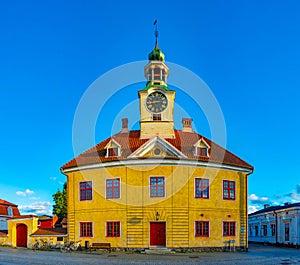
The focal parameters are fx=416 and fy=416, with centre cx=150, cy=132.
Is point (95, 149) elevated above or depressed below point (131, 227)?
above

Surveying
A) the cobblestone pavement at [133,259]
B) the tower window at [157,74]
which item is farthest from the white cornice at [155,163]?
the tower window at [157,74]

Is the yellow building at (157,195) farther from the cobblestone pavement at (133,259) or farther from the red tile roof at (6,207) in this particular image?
the red tile roof at (6,207)

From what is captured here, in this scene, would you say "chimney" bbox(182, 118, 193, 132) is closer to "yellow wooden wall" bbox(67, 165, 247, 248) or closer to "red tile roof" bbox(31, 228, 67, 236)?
"yellow wooden wall" bbox(67, 165, 247, 248)

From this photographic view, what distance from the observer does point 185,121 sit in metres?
38.6

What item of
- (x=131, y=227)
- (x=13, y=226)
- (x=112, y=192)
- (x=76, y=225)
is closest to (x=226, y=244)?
(x=131, y=227)

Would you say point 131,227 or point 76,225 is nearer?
point 131,227

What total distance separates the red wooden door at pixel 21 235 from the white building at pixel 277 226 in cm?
2438

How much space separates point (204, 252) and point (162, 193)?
518 cm

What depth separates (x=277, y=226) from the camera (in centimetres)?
4303

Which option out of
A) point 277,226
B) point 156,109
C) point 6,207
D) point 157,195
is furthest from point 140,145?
point 6,207

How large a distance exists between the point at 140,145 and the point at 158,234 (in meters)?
7.00

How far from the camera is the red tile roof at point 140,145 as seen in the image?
3195 centimetres

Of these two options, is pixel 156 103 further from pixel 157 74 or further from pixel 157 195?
pixel 157 195

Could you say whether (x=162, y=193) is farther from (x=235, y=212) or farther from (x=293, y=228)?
(x=293, y=228)
